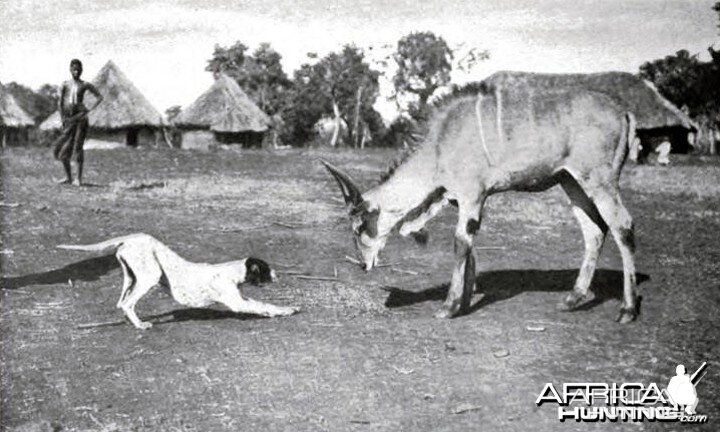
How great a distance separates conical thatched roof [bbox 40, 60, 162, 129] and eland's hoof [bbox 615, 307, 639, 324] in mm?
24359

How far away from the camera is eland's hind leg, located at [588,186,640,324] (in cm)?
603

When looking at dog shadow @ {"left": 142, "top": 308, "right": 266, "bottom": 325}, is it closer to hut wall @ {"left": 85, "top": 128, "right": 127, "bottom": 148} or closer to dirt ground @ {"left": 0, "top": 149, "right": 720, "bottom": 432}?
dirt ground @ {"left": 0, "top": 149, "right": 720, "bottom": 432}

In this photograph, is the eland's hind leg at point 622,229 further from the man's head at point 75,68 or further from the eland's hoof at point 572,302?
the man's head at point 75,68

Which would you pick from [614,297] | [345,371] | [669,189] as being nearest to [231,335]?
[345,371]

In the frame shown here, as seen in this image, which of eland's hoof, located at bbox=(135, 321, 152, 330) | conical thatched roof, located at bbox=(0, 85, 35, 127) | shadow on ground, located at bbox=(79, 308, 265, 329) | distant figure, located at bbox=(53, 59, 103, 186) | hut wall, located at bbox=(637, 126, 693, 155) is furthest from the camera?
conical thatched roof, located at bbox=(0, 85, 35, 127)

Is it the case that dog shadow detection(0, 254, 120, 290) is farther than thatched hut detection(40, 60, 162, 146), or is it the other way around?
thatched hut detection(40, 60, 162, 146)

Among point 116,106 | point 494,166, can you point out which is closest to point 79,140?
point 494,166

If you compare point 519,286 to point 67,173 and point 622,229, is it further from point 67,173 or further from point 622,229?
point 67,173

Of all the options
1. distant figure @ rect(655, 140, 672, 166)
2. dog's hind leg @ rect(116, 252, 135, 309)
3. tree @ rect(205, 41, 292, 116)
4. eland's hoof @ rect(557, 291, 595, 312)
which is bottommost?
eland's hoof @ rect(557, 291, 595, 312)

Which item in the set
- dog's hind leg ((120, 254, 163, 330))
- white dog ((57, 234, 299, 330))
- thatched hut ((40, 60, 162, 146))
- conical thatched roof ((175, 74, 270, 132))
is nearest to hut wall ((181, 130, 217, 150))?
conical thatched roof ((175, 74, 270, 132))

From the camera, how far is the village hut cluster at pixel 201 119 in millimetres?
26531

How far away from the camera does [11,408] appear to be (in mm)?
4336

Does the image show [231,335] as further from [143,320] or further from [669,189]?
[669,189]

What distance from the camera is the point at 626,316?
6.09 meters
